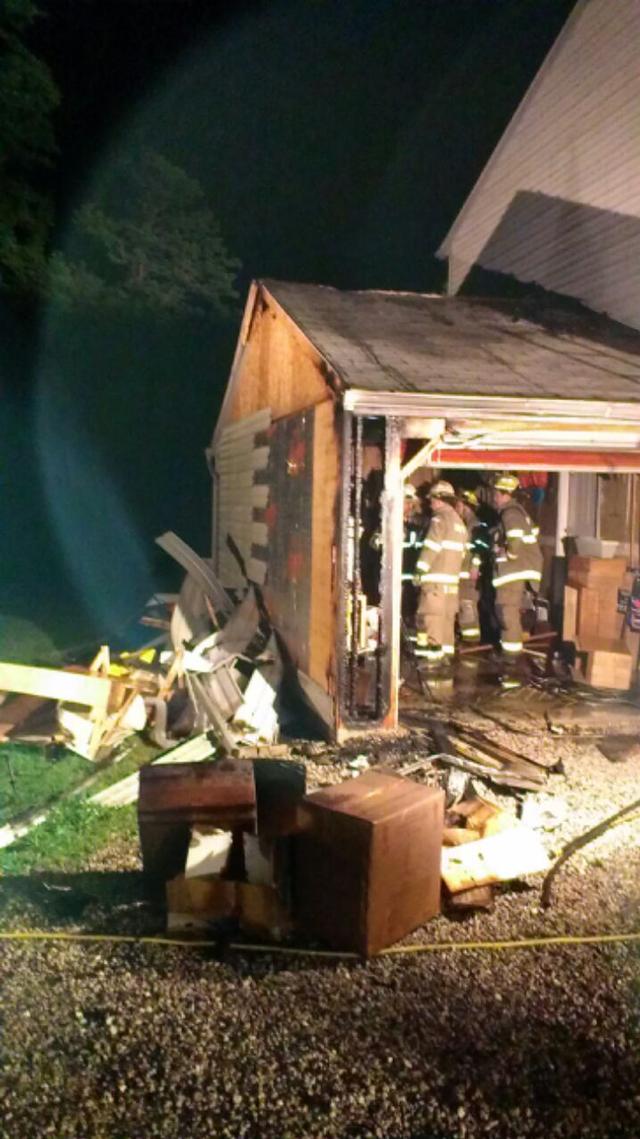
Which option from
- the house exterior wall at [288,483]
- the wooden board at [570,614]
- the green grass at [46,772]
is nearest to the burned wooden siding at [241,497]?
the house exterior wall at [288,483]

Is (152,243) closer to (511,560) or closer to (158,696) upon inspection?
(511,560)

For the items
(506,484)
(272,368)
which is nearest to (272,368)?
(272,368)

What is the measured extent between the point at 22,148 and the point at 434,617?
42.6 feet

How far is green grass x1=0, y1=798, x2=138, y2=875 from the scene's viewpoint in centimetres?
524

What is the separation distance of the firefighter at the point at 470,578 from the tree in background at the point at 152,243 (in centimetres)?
1668

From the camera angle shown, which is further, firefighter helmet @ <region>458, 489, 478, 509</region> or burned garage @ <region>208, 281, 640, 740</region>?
firefighter helmet @ <region>458, 489, 478, 509</region>

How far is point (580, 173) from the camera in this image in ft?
38.3

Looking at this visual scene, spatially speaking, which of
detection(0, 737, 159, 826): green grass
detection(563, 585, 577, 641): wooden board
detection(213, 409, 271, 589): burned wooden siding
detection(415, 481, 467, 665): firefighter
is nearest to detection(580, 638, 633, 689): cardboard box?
detection(563, 585, 577, 641): wooden board

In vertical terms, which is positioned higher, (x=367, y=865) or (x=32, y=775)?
(x=367, y=865)

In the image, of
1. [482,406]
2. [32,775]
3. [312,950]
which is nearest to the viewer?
[312,950]

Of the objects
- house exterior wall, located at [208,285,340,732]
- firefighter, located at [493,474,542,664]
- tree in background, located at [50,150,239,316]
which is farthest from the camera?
tree in background, located at [50,150,239,316]

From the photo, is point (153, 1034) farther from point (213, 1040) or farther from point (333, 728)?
point (333, 728)

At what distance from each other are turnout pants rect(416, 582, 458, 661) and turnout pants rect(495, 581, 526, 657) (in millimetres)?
621

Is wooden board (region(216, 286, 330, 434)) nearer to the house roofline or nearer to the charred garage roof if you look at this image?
the charred garage roof
